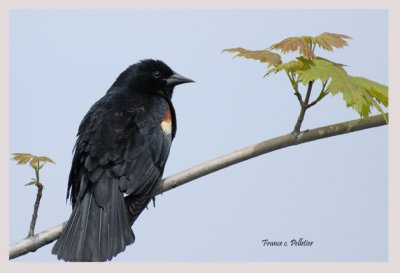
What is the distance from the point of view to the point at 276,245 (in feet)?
10.5

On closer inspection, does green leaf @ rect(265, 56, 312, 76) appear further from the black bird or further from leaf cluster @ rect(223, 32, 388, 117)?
the black bird

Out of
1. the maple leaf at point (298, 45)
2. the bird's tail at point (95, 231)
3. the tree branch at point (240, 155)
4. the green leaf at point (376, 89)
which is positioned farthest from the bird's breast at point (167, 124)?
the green leaf at point (376, 89)

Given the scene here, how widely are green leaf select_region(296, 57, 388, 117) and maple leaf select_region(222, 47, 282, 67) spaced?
0.40ft

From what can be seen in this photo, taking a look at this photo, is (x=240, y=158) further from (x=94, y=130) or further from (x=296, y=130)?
(x=94, y=130)

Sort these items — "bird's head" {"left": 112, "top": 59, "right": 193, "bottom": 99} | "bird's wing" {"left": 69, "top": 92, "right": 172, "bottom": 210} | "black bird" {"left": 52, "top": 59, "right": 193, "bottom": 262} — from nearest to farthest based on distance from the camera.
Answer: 1. "black bird" {"left": 52, "top": 59, "right": 193, "bottom": 262}
2. "bird's wing" {"left": 69, "top": 92, "right": 172, "bottom": 210}
3. "bird's head" {"left": 112, "top": 59, "right": 193, "bottom": 99}

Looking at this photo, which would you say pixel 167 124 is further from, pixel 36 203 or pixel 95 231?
pixel 36 203

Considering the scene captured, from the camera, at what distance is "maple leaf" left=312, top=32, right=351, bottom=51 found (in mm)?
2328

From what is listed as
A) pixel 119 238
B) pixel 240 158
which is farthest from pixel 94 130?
pixel 240 158

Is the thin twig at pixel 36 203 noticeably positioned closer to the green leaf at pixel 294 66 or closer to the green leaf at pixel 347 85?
the green leaf at pixel 294 66

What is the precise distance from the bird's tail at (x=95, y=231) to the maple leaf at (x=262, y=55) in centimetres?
126

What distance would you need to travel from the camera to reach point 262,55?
2381 mm

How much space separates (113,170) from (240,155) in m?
0.94

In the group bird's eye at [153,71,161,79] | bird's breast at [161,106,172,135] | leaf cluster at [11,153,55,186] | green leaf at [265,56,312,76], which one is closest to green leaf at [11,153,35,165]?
leaf cluster at [11,153,55,186]

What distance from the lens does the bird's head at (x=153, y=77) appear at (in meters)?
4.23
